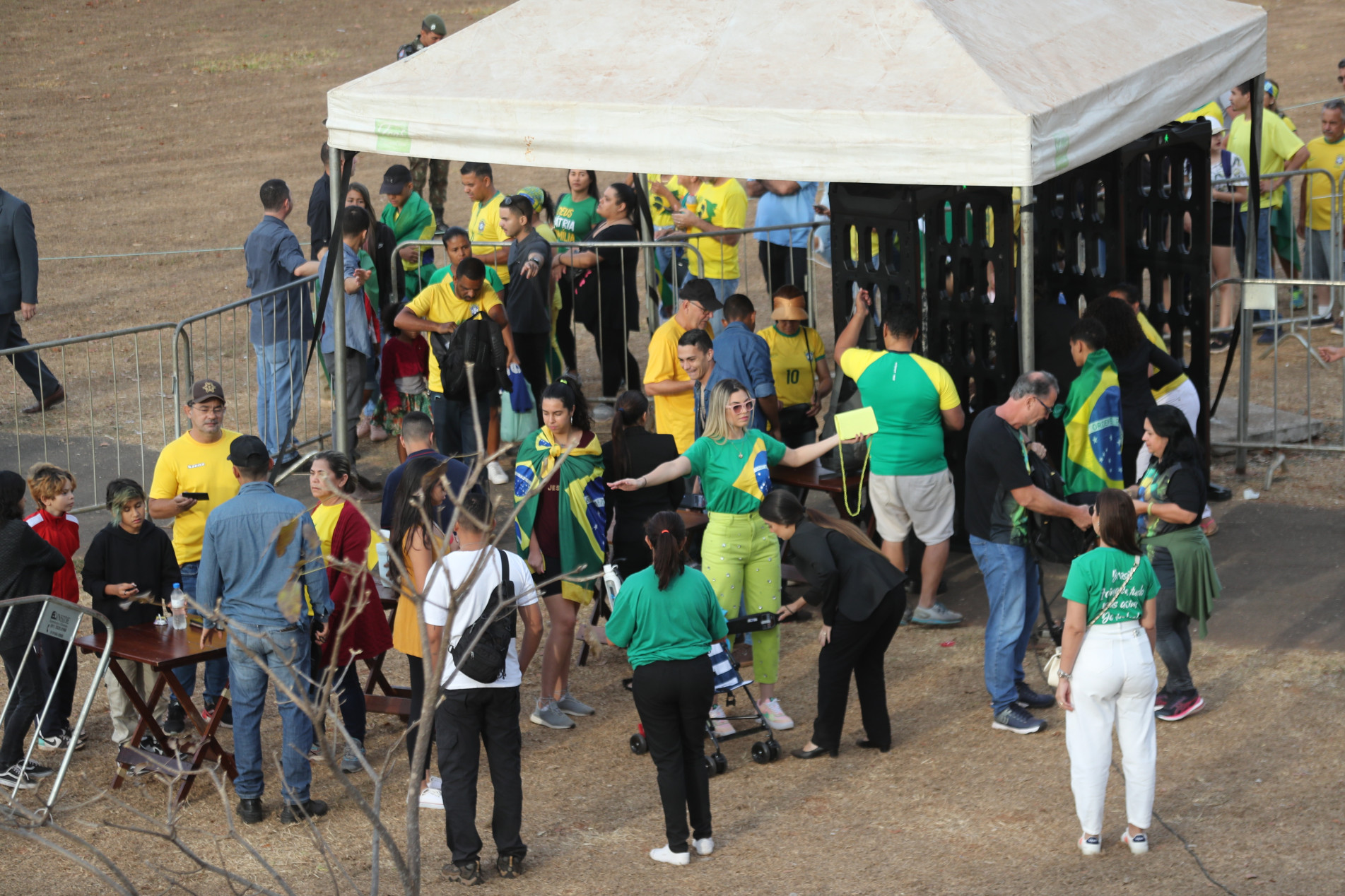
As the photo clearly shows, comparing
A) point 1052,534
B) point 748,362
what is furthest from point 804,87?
point 1052,534

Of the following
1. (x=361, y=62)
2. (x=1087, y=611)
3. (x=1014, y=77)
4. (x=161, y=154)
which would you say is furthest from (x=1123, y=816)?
(x=361, y=62)

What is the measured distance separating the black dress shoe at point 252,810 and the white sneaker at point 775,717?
2.33 metres

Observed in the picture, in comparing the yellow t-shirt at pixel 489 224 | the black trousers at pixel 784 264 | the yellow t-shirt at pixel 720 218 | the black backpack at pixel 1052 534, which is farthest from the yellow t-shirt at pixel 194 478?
the black trousers at pixel 784 264

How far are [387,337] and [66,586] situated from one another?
14.6 ft

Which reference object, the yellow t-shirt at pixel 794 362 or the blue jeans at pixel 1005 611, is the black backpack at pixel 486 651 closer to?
the blue jeans at pixel 1005 611

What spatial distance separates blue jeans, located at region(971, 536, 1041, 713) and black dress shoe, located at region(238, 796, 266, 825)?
11.1 feet

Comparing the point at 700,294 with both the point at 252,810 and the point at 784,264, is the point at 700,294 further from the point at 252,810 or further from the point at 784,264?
the point at 252,810

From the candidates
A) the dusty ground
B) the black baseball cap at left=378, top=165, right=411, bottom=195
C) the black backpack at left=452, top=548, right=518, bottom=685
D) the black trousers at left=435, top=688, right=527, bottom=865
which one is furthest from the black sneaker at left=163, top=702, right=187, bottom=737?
the black baseball cap at left=378, top=165, right=411, bottom=195

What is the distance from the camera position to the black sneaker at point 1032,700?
7117mm

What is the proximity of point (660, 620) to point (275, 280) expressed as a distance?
5.85m

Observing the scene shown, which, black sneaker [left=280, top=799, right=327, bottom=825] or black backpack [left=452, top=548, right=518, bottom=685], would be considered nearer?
black backpack [left=452, top=548, right=518, bottom=685]

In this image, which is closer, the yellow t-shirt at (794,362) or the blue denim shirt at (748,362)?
the blue denim shirt at (748,362)

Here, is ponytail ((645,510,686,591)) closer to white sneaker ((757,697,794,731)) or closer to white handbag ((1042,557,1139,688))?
white sneaker ((757,697,794,731))

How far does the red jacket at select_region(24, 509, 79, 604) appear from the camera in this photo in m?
6.93
